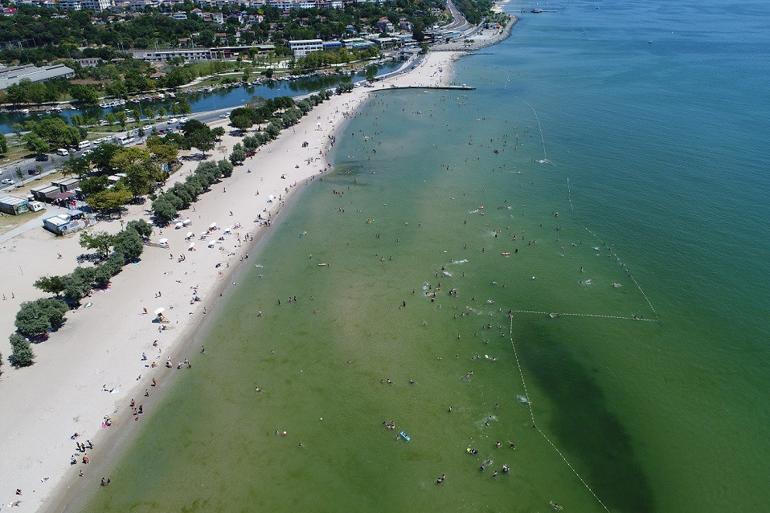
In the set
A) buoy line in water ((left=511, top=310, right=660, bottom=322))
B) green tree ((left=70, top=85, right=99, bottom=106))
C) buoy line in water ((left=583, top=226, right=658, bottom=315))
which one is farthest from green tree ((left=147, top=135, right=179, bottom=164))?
buoy line in water ((left=583, top=226, right=658, bottom=315))

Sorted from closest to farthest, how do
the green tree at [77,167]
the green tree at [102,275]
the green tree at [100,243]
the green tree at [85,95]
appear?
the green tree at [102,275]
the green tree at [100,243]
the green tree at [77,167]
the green tree at [85,95]

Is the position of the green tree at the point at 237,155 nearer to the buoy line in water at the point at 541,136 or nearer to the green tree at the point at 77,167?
the green tree at the point at 77,167

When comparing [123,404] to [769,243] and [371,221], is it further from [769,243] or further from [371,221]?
[769,243]

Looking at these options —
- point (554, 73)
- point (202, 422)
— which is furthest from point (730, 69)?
point (202, 422)

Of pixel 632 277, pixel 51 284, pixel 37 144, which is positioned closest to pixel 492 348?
pixel 632 277

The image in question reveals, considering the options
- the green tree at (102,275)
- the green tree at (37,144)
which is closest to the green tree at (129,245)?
the green tree at (102,275)
